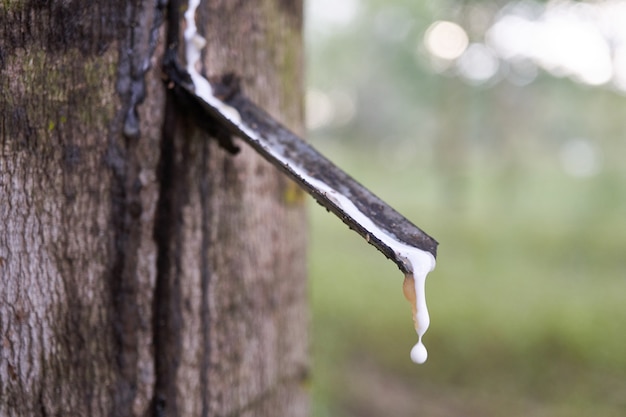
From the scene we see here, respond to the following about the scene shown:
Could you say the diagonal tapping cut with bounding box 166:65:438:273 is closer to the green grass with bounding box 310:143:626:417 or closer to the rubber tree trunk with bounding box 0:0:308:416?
the rubber tree trunk with bounding box 0:0:308:416

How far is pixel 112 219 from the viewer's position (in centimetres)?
106

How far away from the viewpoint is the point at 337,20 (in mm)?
13180

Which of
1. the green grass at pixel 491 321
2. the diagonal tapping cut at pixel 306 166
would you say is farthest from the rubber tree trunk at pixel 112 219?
the green grass at pixel 491 321

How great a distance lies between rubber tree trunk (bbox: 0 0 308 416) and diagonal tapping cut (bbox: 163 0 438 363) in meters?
0.05

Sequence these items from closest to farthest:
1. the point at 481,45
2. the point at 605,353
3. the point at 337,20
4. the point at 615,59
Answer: the point at 605,353 < the point at 615,59 < the point at 481,45 < the point at 337,20

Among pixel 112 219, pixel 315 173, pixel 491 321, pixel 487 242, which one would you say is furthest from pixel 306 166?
pixel 487 242

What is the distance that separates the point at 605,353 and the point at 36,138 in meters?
5.29

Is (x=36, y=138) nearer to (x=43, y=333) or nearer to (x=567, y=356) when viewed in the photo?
(x=43, y=333)

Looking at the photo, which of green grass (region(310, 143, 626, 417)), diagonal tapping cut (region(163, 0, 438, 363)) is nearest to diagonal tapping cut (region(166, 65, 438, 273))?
diagonal tapping cut (region(163, 0, 438, 363))

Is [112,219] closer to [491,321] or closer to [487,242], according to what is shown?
[491,321]

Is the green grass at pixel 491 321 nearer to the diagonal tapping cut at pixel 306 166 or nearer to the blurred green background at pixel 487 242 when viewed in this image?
the blurred green background at pixel 487 242

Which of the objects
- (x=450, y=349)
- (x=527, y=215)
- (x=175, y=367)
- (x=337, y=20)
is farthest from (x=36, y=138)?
(x=337, y=20)

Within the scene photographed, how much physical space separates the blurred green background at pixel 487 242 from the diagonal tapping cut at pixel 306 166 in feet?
2.31

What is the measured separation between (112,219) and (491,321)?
532cm
